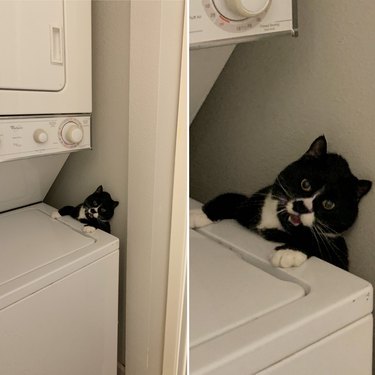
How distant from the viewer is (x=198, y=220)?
3.45ft

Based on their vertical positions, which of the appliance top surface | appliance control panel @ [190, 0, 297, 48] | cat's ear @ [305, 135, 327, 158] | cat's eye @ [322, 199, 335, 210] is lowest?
the appliance top surface

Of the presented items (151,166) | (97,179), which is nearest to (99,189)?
(97,179)

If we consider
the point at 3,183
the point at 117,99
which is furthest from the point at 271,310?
the point at 3,183

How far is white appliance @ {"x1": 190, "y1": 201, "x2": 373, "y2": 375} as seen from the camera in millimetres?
663

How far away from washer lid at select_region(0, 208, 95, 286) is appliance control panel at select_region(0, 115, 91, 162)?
171 mm

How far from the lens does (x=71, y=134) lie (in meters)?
0.87

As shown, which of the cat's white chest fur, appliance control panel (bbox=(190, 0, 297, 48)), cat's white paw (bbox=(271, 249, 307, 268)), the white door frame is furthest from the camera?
the cat's white chest fur

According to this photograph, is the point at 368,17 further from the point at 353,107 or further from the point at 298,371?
the point at 298,371

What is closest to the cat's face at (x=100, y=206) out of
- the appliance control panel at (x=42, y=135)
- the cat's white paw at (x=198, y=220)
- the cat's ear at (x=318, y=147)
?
the appliance control panel at (x=42, y=135)

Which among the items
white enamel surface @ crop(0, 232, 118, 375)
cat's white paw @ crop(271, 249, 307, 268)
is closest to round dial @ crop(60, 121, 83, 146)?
white enamel surface @ crop(0, 232, 118, 375)

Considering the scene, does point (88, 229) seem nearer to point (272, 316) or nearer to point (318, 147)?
point (272, 316)

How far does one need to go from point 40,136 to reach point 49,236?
212 mm

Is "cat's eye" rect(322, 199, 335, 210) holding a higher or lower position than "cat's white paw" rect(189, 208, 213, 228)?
higher

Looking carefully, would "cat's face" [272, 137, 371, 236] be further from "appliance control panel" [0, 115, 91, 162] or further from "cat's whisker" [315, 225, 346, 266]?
"appliance control panel" [0, 115, 91, 162]
